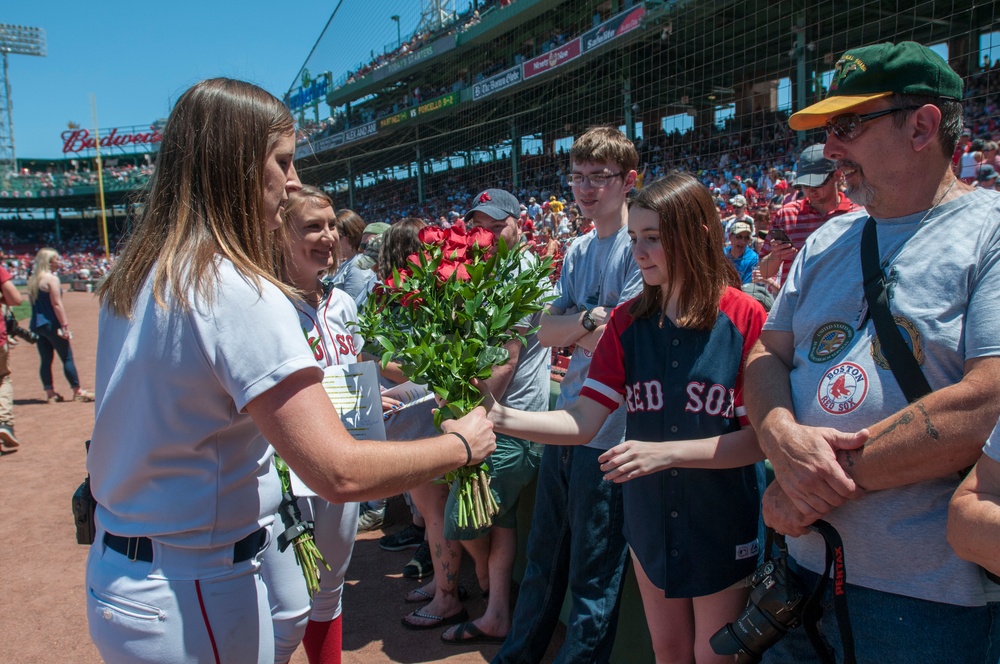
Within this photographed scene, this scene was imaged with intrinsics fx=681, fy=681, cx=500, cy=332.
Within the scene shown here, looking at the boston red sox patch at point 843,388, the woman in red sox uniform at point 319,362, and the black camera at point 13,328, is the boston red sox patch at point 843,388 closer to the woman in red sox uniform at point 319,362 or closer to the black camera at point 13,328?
the woman in red sox uniform at point 319,362

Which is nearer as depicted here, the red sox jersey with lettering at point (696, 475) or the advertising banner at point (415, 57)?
the red sox jersey with lettering at point (696, 475)

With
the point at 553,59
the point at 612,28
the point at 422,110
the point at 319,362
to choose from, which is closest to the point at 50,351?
the point at 319,362

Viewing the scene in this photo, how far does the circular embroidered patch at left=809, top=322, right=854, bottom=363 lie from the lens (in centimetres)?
152

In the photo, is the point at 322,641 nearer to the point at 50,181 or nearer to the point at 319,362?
the point at 319,362

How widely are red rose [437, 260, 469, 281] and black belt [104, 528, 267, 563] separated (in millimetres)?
917

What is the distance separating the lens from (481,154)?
93.7 ft

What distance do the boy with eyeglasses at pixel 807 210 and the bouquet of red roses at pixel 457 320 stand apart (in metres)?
2.70

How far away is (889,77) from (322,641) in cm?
253

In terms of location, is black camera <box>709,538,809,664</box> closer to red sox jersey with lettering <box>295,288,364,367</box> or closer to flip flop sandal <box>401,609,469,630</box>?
red sox jersey with lettering <box>295,288,364,367</box>

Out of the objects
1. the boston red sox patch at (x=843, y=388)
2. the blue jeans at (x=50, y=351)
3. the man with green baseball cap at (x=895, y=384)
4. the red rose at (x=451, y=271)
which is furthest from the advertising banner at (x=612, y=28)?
the boston red sox patch at (x=843, y=388)

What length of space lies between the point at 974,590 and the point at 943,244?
706 mm

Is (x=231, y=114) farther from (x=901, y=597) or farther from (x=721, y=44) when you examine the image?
(x=721, y=44)

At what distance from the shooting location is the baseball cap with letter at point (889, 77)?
4.77 ft

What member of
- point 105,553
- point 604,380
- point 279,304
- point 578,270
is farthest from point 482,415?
point 578,270
